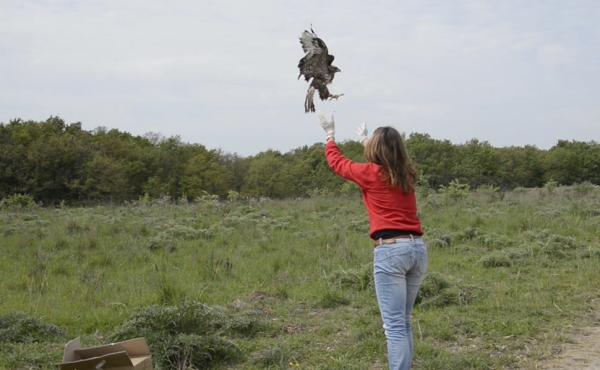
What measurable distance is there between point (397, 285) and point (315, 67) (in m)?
1.58

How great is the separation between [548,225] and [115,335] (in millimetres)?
9913

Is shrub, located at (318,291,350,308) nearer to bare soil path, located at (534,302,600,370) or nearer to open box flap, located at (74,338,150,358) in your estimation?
bare soil path, located at (534,302,600,370)

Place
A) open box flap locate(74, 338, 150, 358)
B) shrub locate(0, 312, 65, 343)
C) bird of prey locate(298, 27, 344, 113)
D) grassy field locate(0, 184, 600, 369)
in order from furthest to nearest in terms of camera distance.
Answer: shrub locate(0, 312, 65, 343)
grassy field locate(0, 184, 600, 369)
bird of prey locate(298, 27, 344, 113)
open box flap locate(74, 338, 150, 358)

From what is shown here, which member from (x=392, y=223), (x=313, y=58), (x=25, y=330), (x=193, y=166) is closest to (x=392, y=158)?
(x=392, y=223)

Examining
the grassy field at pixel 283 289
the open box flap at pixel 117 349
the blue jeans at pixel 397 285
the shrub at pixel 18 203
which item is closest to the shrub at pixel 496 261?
the grassy field at pixel 283 289

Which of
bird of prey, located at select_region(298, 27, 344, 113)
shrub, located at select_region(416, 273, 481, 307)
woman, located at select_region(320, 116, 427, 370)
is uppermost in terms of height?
bird of prey, located at select_region(298, 27, 344, 113)

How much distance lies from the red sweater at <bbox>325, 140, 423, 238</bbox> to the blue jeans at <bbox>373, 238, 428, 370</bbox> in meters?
0.11

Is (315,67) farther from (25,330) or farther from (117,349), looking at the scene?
(25,330)

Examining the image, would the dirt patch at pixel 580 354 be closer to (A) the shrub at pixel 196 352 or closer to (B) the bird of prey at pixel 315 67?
(A) the shrub at pixel 196 352

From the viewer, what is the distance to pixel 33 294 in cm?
734

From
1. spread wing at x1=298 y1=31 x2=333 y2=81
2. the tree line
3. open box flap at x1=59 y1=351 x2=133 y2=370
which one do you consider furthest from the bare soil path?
the tree line

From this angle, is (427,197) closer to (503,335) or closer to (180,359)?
(503,335)

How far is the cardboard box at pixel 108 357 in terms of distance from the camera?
130 inches

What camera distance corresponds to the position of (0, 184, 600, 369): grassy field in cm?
499
